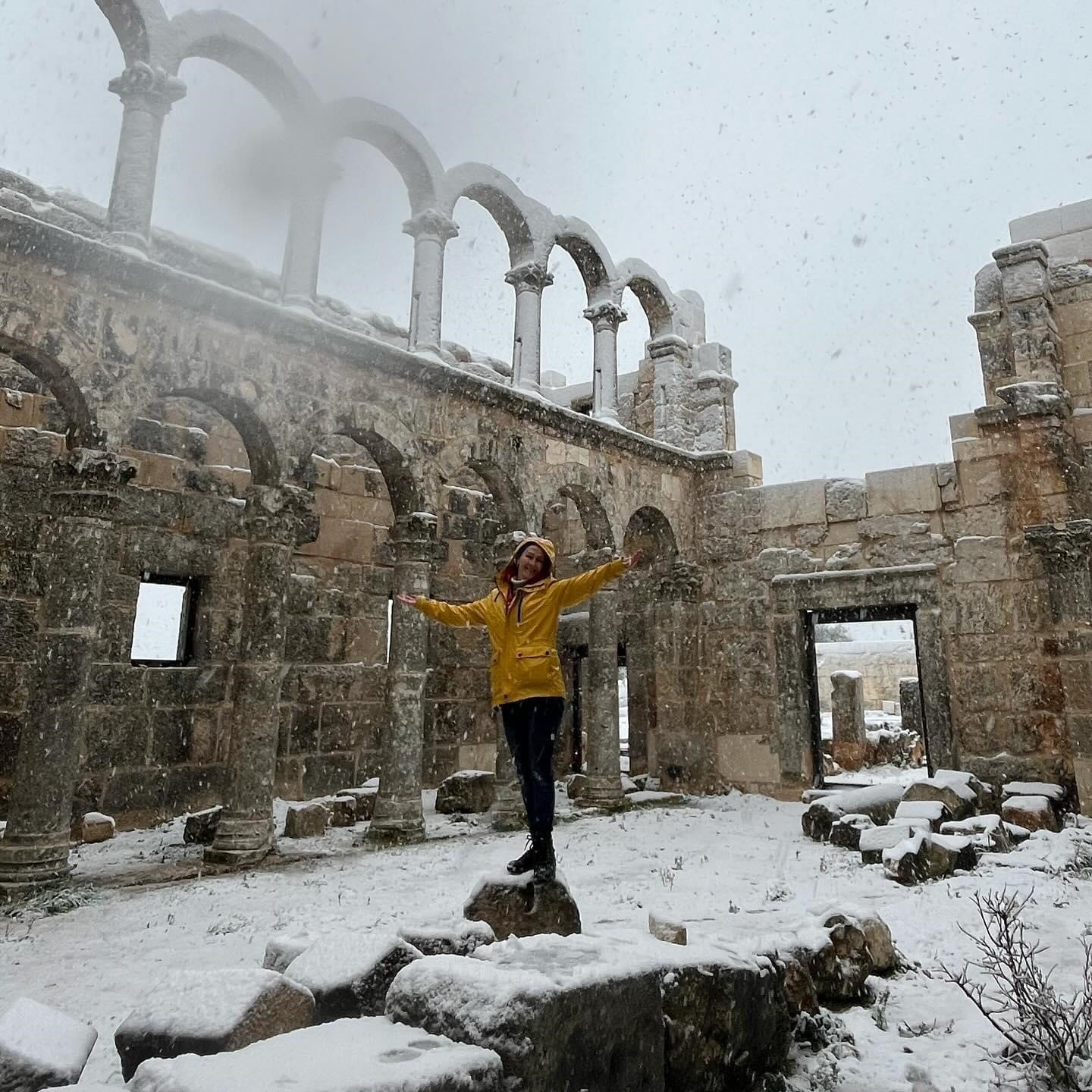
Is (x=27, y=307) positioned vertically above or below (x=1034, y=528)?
above

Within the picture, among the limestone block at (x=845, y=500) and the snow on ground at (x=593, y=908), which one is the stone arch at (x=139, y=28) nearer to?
the snow on ground at (x=593, y=908)

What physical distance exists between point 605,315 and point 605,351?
17.2 inches

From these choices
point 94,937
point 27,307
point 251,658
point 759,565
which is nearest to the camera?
point 94,937

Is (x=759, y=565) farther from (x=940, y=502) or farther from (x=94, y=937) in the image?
(x=94, y=937)

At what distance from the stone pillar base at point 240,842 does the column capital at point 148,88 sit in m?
5.40

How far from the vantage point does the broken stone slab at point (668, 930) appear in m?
3.13

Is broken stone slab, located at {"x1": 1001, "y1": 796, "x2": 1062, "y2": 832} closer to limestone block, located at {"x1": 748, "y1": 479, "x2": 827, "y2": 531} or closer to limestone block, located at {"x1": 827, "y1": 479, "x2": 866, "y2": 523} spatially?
limestone block, located at {"x1": 827, "y1": 479, "x2": 866, "y2": 523}

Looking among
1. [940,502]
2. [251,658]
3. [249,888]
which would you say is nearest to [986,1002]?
[249,888]

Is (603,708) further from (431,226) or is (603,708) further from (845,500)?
(431,226)

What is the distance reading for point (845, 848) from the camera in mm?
6164

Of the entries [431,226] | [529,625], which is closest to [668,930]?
[529,625]

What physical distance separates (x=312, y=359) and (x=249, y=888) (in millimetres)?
4005

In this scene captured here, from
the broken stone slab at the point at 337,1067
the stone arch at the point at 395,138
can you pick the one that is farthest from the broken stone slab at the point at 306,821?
the stone arch at the point at 395,138

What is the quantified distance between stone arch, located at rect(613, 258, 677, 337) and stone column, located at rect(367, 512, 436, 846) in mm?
4591
